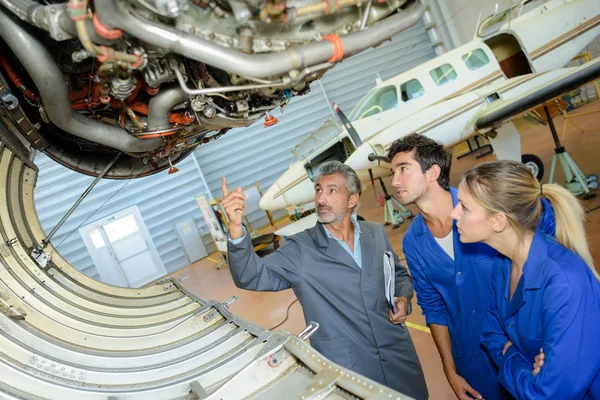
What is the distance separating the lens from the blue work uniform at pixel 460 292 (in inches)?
77.7

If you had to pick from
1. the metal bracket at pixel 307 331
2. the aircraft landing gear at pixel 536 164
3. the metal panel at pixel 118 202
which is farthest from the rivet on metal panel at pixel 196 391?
the metal panel at pixel 118 202

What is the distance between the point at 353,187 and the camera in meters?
2.59

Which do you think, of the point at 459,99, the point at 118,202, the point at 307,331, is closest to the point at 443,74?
the point at 459,99

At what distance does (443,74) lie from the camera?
24.4 ft

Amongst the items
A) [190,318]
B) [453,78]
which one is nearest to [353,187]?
[190,318]

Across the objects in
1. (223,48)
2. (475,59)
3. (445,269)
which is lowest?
(445,269)

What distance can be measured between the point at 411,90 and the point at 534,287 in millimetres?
6586

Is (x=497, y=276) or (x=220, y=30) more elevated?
(x=220, y=30)

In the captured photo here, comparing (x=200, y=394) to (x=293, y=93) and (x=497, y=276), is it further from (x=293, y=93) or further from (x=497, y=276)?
(x=293, y=93)

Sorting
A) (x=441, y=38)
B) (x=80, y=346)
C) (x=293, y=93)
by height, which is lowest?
(x=80, y=346)

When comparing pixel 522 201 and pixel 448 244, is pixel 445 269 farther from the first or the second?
pixel 522 201

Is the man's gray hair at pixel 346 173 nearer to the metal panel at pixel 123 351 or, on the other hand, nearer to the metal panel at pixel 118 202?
the metal panel at pixel 123 351

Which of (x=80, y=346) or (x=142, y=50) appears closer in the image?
(x=142, y=50)

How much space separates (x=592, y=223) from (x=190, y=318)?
4.61m
